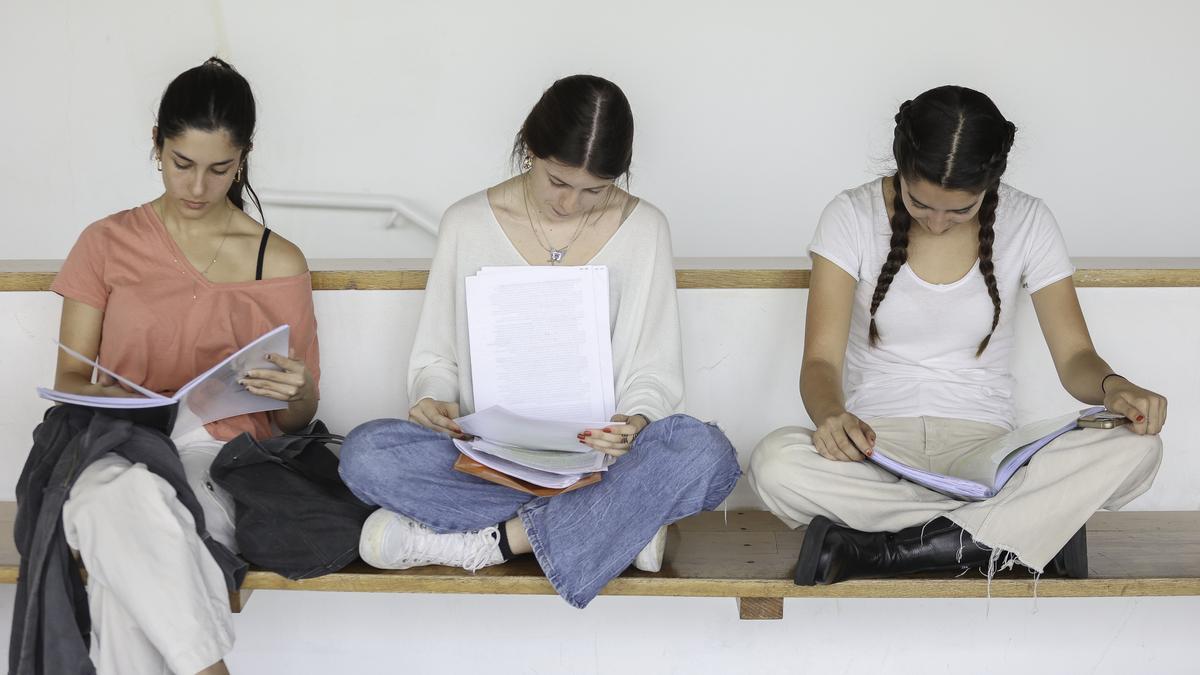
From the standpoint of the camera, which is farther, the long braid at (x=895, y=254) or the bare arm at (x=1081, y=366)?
the long braid at (x=895, y=254)

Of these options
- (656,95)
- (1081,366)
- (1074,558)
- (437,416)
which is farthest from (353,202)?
(1074,558)

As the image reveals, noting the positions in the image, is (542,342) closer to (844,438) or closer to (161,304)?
(844,438)

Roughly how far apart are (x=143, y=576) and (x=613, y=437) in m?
0.75

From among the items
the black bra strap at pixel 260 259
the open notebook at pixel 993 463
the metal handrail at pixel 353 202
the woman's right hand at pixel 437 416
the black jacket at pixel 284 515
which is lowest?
the black jacket at pixel 284 515

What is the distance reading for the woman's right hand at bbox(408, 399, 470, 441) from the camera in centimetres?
199

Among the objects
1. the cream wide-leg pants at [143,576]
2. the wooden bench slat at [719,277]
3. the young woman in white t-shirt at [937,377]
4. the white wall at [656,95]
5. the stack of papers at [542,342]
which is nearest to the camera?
the cream wide-leg pants at [143,576]

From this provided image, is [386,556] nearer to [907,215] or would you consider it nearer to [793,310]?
[793,310]

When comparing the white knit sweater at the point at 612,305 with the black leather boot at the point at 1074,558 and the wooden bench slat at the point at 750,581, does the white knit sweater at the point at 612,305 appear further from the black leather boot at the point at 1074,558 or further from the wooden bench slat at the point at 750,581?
the black leather boot at the point at 1074,558

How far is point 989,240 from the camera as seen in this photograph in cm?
217

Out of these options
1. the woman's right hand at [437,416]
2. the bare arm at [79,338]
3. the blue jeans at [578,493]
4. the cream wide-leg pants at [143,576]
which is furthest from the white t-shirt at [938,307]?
the bare arm at [79,338]

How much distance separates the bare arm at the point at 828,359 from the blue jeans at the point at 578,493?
18 centimetres

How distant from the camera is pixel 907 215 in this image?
217cm

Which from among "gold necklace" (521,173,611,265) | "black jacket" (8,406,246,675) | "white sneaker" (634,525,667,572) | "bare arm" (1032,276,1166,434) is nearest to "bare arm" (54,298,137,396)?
"black jacket" (8,406,246,675)

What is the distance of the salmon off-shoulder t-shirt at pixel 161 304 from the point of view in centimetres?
216
